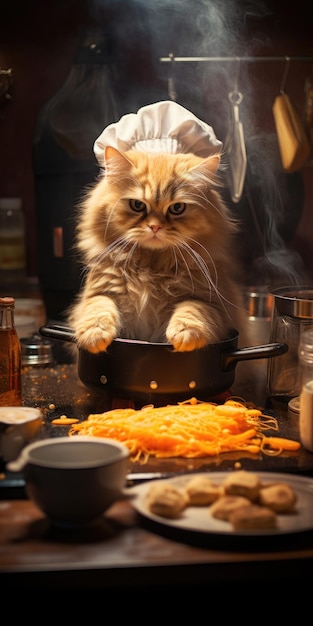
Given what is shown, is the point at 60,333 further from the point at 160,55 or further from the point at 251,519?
the point at 160,55

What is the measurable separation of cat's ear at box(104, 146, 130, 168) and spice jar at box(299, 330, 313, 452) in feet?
1.88

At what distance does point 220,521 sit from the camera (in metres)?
1.20

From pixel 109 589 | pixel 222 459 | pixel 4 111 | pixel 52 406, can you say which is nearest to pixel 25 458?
pixel 109 589

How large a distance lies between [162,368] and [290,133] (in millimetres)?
1038

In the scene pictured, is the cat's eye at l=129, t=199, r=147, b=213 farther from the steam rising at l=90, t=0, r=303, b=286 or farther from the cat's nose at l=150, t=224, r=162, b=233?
the steam rising at l=90, t=0, r=303, b=286

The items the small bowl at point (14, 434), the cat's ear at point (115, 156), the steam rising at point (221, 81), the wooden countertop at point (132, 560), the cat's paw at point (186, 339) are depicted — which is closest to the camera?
the wooden countertop at point (132, 560)

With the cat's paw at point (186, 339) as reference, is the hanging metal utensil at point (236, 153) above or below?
above

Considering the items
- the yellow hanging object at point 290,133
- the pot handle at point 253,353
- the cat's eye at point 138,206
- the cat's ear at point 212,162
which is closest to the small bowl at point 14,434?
the pot handle at point 253,353

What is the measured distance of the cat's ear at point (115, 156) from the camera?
1788 millimetres

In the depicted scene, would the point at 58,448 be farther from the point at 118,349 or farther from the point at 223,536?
the point at 118,349

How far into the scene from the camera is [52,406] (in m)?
1.81

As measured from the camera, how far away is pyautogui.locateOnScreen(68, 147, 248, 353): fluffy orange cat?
1.80 m

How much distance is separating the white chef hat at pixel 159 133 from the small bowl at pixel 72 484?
947mm

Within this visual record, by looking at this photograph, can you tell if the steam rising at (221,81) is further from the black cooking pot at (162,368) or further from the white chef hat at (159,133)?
the black cooking pot at (162,368)
